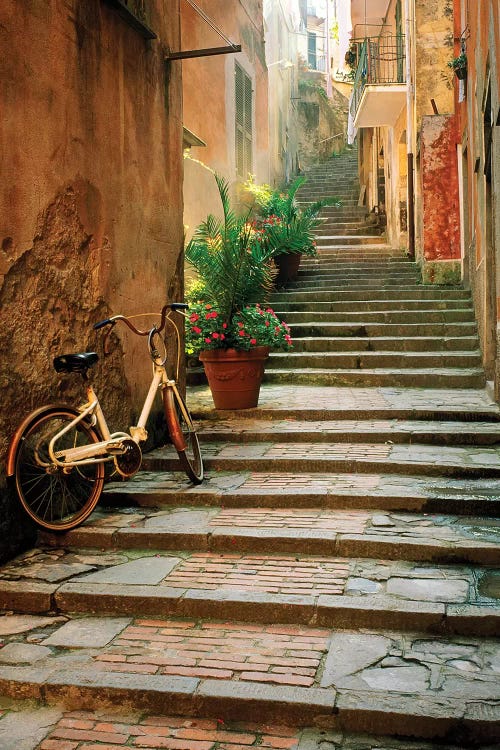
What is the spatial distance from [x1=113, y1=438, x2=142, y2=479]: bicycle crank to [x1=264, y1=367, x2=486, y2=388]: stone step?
4.01 m

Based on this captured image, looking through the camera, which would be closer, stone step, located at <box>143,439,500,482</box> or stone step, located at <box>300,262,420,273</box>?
stone step, located at <box>143,439,500,482</box>

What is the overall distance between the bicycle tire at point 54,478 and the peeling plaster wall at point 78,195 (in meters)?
0.14

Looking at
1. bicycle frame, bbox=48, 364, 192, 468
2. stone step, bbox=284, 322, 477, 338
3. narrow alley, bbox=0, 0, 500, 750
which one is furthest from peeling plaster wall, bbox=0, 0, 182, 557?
stone step, bbox=284, 322, 477, 338

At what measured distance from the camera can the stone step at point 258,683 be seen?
2.90m

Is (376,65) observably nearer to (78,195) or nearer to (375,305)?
(375,305)

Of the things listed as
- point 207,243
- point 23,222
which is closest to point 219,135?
point 207,243

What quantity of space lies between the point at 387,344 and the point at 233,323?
2.99 meters

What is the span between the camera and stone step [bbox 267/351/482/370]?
8.85m

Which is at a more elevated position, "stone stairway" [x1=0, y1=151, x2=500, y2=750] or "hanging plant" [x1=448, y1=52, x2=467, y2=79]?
"hanging plant" [x1=448, y1=52, x2=467, y2=79]

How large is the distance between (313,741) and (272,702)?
0.21m

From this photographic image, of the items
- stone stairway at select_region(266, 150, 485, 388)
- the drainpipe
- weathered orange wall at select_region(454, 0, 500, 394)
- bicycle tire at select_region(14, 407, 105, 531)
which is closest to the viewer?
bicycle tire at select_region(14, 407, 105, 531)

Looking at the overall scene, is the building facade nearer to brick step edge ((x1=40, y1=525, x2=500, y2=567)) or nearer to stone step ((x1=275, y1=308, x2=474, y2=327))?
stone step ((x1=275, y1=308, x2=474, y2=327))

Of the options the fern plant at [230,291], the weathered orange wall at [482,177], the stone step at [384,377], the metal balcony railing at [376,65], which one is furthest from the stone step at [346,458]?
the metal balcony railing at [376,65]

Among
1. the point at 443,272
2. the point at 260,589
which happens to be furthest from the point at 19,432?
the point at 443,272
